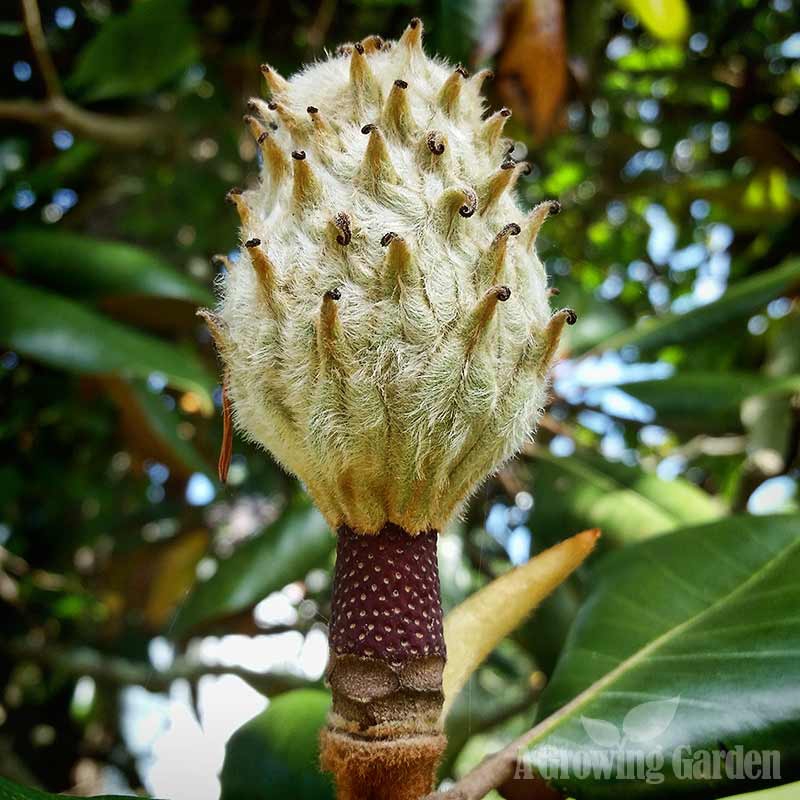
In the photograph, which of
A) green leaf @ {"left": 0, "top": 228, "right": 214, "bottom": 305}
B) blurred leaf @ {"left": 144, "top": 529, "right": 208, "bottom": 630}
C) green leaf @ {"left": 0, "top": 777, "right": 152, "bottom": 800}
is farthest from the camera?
blurred leaf @ {"left": 144, "top": 529, "right": 208, "bottom": 630}

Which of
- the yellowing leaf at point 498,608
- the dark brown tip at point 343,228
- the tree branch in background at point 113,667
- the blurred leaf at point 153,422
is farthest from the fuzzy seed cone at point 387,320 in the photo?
the tree branch in background at point 113,667

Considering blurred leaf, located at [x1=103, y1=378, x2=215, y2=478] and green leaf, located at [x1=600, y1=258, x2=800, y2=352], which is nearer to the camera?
green leaf, located at [x1=600, y1=258, x2=800, y2=352]

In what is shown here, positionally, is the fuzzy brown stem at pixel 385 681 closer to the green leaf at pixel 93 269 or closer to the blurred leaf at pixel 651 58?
the green leaf at pixel 93 269

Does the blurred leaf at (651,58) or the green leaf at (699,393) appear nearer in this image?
the green leaf at (699,393)

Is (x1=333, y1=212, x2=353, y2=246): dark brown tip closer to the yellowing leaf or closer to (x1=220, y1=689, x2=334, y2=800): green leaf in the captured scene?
the yellowing leaf

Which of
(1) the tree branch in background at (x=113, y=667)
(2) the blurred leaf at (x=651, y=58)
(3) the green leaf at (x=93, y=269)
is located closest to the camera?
(3) the green leaf at (x=93, y=269)

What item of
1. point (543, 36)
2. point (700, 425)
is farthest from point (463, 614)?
point (700, 425)

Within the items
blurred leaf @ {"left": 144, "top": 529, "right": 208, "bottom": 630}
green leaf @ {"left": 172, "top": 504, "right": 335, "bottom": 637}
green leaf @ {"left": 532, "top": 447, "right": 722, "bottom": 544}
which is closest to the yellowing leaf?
green leaf @ {"left": 532, "top": 447, "right": 722, "bottom": 544}

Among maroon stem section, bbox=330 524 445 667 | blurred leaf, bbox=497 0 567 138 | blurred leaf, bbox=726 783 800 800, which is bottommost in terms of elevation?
blurred leaf, bbox=726 783 800 800
